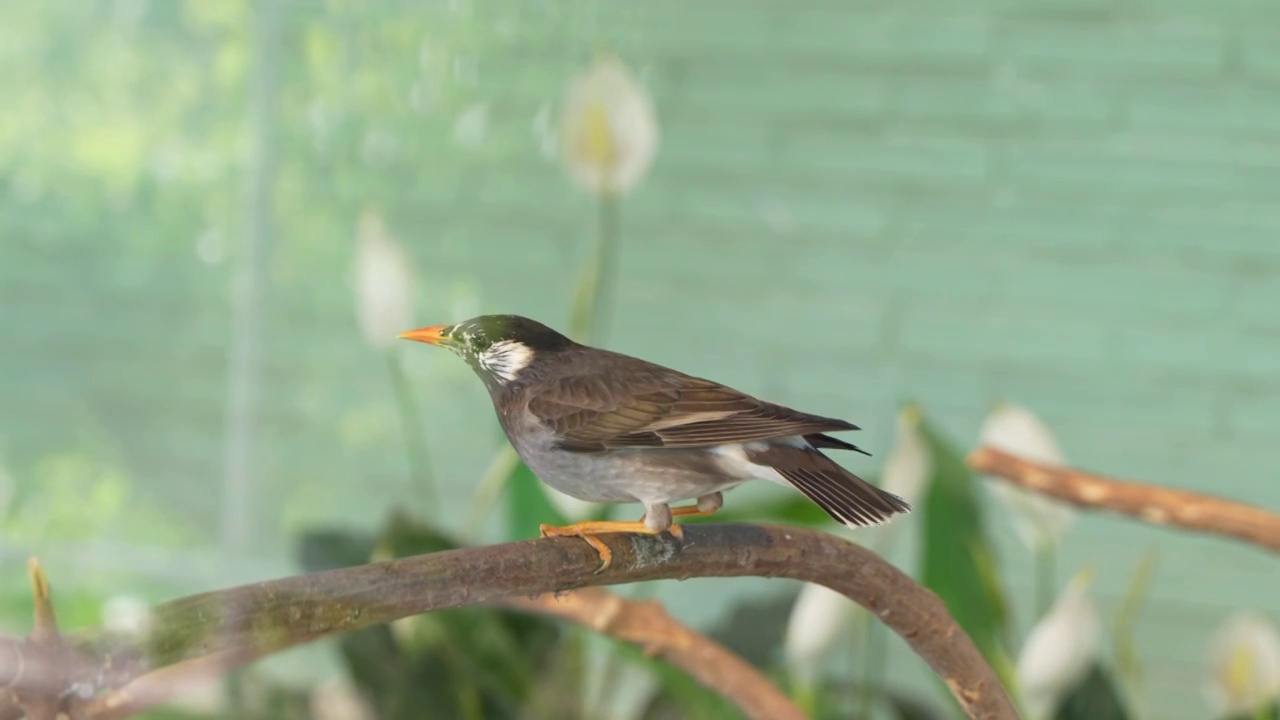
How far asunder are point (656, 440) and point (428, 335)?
0.07m

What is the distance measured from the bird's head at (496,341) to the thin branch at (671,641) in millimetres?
206

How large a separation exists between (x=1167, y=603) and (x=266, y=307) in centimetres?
116

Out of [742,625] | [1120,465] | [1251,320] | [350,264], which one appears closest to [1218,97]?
[1251,320]

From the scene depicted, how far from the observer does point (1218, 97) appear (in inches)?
58.0

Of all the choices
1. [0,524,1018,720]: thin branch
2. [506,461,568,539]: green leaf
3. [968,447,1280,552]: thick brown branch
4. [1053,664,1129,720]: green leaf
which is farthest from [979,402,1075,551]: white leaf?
[0,524,1018,720]: thin branch

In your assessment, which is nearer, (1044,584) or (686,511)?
(686,511)

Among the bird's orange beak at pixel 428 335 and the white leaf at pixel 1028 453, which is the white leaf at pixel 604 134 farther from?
the white leaf at pixel 1028 453

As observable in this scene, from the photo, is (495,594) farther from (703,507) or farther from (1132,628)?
(1132,628)

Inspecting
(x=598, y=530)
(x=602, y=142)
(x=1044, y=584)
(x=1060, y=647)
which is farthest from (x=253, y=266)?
(x=1044, y=584)

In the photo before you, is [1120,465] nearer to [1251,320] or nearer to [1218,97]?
[1251,320]

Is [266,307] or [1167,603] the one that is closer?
[266,307]

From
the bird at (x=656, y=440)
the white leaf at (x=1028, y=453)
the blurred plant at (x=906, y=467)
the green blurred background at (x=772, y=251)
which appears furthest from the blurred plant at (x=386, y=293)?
the white leaf at (x=1028, y=453)

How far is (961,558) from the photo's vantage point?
97 cm

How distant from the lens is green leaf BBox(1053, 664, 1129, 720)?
1.09m
